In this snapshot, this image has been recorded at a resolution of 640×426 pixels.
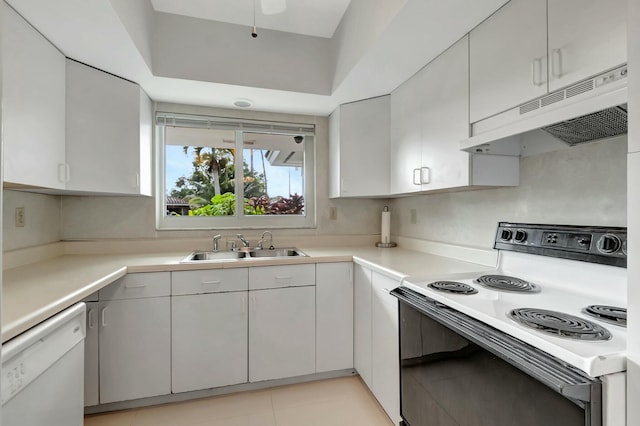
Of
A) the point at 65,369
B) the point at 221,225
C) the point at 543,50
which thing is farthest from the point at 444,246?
the point at 65,369

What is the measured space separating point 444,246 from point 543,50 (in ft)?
4.12

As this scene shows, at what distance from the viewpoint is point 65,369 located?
1.06 meters

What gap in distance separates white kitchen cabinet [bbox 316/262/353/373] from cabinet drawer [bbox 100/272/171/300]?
963mm

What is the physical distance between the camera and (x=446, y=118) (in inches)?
64.1

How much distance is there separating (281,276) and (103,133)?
1.43m

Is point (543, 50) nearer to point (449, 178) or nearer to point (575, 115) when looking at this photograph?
point (575, 115)

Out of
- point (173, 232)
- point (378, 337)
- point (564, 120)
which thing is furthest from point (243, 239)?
point (564, 120)

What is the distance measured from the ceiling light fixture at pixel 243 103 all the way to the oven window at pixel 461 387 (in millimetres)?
1838

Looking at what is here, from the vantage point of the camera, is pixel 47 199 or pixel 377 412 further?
pixel 47 199

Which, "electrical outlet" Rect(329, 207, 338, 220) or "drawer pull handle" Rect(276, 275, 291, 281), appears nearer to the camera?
"drawer pull handle" Rect(276, 275, 291, 281)

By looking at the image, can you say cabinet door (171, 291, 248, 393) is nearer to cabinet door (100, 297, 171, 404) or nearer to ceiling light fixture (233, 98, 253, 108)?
cabinet door (100, 297, 171, 404)

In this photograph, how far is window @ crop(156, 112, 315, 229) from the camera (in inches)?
99.7

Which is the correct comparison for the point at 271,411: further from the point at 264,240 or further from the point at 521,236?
the point at 521,236

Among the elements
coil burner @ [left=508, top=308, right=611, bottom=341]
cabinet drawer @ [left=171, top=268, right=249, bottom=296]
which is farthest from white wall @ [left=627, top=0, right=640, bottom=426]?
cabinet drawer @ [left=171, top=268, right=249, bottom=296]
